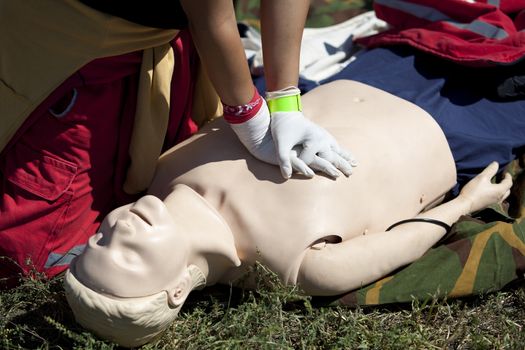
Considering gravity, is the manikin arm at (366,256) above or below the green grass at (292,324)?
above

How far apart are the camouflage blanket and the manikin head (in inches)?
17.6

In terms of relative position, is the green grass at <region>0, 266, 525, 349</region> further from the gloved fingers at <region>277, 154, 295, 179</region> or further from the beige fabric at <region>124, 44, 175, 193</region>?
the beige fabric at <region>124, 44, 175, 193</region>

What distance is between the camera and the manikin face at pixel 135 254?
169 centimetres

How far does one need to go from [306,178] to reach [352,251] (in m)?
0.23

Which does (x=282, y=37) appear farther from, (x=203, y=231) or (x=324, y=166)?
(x=203, y=231)

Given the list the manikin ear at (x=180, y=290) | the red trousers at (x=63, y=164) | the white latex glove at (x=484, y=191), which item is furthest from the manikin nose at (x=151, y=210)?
the white latex glove at (x=484, y=191)

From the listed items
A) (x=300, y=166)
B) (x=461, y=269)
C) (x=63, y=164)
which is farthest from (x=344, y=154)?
(x=63, y=164)

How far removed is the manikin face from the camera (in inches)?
66.6

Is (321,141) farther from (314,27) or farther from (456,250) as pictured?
(314,27)

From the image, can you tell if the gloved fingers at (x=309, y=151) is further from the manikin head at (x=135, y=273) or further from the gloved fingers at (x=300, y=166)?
the manikin head at (x=135, y=273)

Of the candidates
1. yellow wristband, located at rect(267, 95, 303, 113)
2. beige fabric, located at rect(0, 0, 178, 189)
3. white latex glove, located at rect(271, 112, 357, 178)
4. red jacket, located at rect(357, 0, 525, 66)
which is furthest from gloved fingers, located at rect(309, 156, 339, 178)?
red jacket, located at rect(357, 0, 525, 66)

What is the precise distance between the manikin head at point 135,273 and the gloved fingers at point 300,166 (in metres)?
0.31

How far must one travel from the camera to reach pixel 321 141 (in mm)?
1963

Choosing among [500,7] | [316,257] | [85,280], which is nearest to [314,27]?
[500,7]
